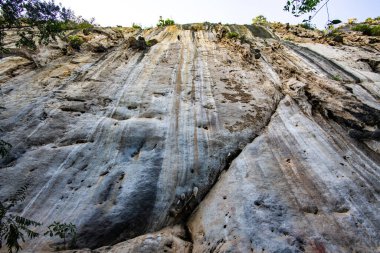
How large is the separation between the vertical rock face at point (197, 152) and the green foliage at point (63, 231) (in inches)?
5.3

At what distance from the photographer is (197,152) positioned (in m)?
6.84

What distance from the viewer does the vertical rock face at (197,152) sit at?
5.09 meters

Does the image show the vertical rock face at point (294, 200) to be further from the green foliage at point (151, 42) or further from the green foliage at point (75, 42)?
the green foliage at point (75, 42)

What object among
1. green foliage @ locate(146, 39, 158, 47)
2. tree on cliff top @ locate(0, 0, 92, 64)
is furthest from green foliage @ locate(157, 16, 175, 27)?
tree on cliff top @ locate(0, 0, 92, 64)

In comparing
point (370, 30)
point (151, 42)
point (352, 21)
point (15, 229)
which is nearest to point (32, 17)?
point (15, 229)

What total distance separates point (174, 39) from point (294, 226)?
11.5 meters

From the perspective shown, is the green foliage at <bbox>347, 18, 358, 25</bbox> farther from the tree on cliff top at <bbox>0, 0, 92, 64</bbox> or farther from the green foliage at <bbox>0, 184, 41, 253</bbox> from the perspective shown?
the green foliage at <bbox>0, 184, 41, 253</bbox>

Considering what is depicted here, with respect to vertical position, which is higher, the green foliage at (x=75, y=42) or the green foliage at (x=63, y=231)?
the green foliage at (x=75, y=42)

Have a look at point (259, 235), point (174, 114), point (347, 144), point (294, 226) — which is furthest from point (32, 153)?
point (347, 144)

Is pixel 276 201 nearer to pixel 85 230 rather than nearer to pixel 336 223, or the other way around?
pixel 336 223

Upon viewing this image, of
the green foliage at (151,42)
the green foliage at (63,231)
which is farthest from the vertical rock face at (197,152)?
the green foliage at (151,42)

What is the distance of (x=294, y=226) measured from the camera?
4879 mm

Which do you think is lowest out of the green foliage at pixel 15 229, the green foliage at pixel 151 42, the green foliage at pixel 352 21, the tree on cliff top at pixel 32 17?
the green foliage at pixel 15 229

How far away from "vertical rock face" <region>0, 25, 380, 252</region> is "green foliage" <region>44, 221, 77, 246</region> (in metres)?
0.13
